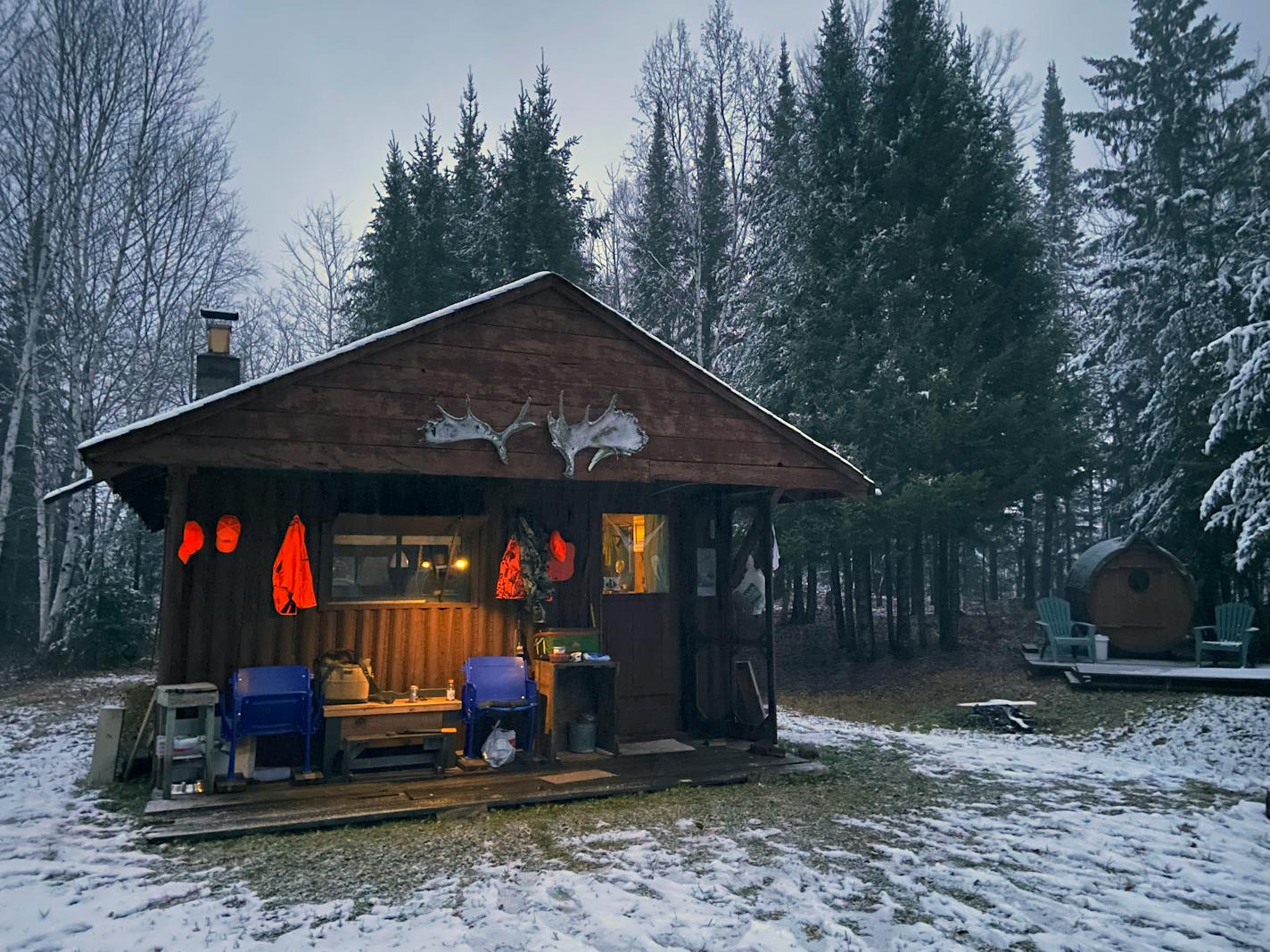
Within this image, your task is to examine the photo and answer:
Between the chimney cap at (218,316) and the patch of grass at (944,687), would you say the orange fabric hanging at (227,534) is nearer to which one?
the chimney cap at (218,316)

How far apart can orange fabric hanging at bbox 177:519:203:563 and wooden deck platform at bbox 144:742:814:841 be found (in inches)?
76.3

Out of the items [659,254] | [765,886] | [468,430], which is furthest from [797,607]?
[765,886]

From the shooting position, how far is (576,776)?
797 centimetres

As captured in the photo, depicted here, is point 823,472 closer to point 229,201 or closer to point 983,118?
point 983,118

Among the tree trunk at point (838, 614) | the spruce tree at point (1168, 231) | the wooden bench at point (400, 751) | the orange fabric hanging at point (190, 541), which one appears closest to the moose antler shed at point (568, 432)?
the orange fabric hanging at point (190, 541)

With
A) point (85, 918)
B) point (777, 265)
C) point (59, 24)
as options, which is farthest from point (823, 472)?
point (59, 24)

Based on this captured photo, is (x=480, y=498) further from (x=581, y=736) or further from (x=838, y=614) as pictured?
(x=838, y=614)

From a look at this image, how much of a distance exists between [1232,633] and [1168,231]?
33.4 feet

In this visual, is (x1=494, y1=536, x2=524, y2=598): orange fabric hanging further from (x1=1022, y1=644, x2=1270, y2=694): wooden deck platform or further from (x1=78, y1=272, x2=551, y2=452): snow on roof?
(x1=1022, y1=644, x2=1270, y2=694): wooden deck platform

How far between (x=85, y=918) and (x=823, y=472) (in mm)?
6845

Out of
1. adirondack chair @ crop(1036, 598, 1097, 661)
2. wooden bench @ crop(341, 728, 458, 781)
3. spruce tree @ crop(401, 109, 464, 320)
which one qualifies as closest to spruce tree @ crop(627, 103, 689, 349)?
spruce tree @ crop(401, 109, 464, 320)

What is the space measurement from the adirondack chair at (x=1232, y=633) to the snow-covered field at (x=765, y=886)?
667cm

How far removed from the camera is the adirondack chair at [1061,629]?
14758 mm

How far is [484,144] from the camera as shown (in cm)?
2812
